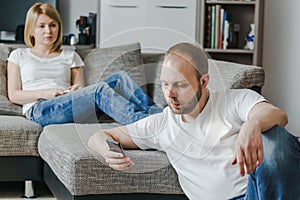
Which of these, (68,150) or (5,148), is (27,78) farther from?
(68,150)

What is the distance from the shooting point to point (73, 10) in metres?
5.47

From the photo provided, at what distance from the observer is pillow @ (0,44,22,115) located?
3275mm

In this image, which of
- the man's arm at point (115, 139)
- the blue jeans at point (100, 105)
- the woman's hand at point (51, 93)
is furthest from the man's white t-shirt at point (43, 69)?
the man's arm at point (115, 139)

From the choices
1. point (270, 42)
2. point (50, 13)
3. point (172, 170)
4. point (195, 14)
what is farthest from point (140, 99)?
point (270, 42)

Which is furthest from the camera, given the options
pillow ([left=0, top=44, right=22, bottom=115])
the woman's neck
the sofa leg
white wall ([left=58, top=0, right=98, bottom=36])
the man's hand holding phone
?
white wall ([left=58, top=0, right=98, bottom=36])

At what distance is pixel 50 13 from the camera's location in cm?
337

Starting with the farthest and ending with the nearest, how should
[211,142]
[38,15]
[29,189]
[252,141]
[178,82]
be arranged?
1. [38,15]
2. [29,189]
3. [211,142]
4. [178,82]
5. [252,141]

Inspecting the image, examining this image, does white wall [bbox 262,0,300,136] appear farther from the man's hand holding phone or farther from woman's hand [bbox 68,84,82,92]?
the man's hand holding phone

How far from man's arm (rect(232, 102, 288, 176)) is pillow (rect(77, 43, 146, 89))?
1525 mm

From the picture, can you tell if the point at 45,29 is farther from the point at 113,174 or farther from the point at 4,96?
the point at 113,174

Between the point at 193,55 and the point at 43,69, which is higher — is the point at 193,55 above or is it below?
above

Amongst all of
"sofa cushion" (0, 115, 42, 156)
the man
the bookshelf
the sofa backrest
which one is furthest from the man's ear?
the bookshelf

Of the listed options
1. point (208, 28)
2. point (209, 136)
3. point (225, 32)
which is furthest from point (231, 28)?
point (209, 136)

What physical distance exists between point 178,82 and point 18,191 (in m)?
1.57
